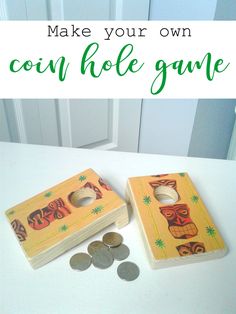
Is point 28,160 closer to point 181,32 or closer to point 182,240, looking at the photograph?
point 182,240

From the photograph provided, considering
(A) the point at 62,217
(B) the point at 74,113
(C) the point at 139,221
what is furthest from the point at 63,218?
(B) the point at 74,113

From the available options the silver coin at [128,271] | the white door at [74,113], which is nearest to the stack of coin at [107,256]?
the silver coin at [128,271]

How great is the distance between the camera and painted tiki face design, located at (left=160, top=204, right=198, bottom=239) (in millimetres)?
430

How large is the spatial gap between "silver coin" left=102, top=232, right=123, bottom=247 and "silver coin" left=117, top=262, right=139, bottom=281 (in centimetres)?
3

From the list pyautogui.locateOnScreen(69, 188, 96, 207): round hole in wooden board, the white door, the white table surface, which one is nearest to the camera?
the white table surface

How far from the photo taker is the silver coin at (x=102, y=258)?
43 centimetres

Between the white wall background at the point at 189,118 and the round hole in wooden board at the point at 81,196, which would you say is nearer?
the round hole in wooden board at the point at 81,196

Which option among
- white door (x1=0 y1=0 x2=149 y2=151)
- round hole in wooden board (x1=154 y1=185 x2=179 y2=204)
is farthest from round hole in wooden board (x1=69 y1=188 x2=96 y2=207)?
white door (x1=0 y1=0 x2=149 y2=151)

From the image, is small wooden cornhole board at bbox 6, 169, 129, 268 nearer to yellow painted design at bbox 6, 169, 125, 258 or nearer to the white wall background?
yellow painted design at bbox 6, 169, 125, 258

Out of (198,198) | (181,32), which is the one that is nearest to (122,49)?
(181,32)

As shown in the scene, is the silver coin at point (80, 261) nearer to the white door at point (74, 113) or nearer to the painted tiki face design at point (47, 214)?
the painted tiki face design at point (47, 214)

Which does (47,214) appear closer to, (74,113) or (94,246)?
(94,246)

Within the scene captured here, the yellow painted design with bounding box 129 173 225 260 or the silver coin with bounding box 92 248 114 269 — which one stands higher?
the yellow painted design with bounding box 129 173 225 260

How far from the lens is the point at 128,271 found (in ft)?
1.38
